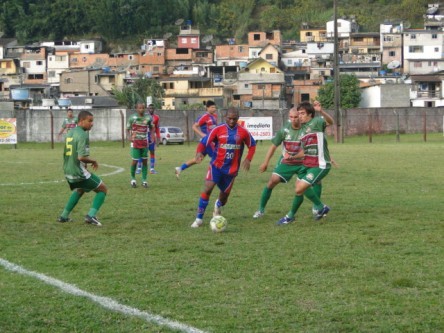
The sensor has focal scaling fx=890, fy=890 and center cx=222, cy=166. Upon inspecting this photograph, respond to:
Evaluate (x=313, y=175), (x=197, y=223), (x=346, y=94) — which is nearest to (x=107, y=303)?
(x=197, y=223)

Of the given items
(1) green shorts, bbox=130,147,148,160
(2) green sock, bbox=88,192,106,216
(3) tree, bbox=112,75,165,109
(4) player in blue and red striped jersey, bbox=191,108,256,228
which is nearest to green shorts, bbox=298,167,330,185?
(4) player in blue and red striped jersey, bbox=191,108,256,228

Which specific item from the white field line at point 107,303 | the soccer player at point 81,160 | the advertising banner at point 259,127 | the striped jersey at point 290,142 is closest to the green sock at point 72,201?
the soccer player at point 81,160

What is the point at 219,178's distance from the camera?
12742 millimetres

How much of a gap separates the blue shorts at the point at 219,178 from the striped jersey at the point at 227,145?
61 mm

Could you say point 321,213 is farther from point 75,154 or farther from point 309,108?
point 75,154

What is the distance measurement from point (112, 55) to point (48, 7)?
2434 centimetres

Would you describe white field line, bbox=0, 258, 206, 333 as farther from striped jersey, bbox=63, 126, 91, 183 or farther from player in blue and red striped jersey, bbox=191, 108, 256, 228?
player in blue and red striped jersey, bbox=191, 108, 256, 228

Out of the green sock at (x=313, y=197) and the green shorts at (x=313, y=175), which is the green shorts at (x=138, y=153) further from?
the green shorts at (x=313, y=175)

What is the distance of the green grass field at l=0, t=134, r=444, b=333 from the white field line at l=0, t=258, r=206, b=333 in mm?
31

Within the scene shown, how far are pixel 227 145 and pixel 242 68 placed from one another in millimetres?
100785

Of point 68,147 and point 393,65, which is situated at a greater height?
point 393,65

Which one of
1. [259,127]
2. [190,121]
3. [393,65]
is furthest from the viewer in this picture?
[393,65]

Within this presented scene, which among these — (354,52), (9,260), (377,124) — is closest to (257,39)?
(354,52)

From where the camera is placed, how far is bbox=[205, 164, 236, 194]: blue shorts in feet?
41.7
